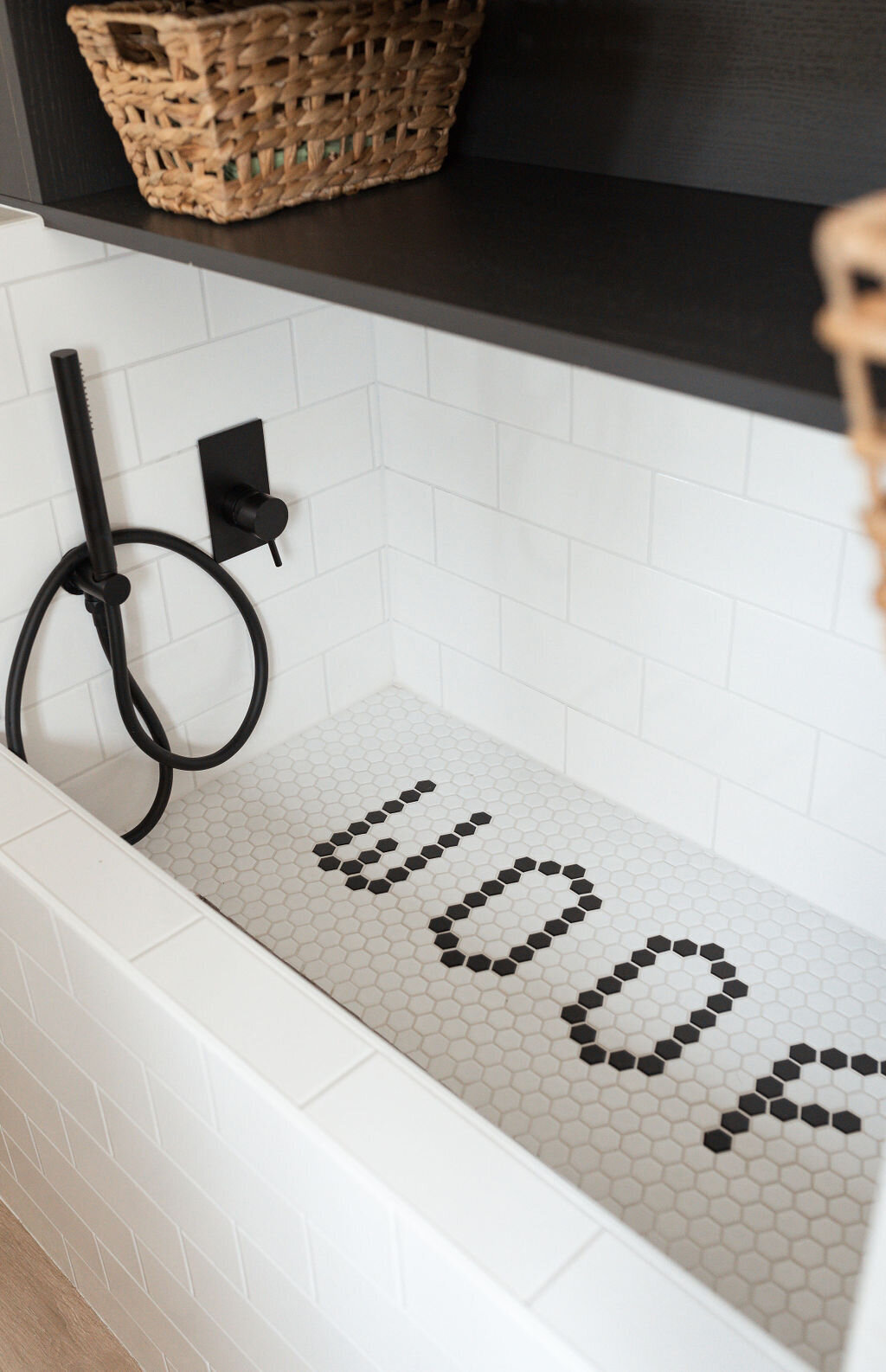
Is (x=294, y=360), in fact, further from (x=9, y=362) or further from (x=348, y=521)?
(x=9, y=362)

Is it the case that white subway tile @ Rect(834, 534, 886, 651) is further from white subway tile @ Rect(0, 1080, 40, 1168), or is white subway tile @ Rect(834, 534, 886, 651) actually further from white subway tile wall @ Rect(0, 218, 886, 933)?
white subway tile @ Rect(0, 1080, 40, 1168)

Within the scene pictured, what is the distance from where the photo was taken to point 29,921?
1152 mm

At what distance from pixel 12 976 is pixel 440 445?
2.80 feet

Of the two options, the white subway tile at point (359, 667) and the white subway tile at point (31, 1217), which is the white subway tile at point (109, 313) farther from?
the white subway tile at point (31, 1217)

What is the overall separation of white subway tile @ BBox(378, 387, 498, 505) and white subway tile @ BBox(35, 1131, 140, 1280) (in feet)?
3.15

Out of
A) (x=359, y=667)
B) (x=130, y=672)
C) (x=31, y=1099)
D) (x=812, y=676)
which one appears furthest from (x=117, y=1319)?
(x=812, y=676)

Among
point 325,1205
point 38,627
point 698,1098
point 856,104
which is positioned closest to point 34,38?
point 38,627

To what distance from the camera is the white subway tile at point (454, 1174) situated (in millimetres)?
798

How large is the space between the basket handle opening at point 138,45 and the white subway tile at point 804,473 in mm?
647

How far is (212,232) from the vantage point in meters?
1.07

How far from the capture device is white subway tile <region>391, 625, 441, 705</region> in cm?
184

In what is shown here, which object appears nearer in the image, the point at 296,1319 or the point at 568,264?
the point at 568,264

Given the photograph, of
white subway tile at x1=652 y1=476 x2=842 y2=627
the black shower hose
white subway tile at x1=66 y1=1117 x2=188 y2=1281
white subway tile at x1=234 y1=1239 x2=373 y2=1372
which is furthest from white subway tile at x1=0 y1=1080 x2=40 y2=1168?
white subway tile at x1=652 y1=476 x2=842 y2=627

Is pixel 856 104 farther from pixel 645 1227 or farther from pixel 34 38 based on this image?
pixel 645 1227
